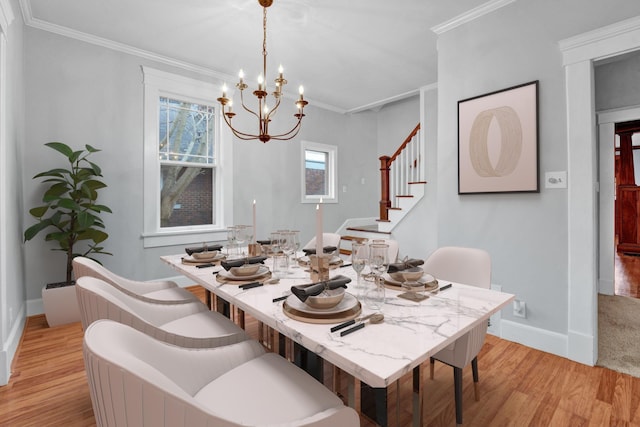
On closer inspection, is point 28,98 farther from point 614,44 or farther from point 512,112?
point 614,44

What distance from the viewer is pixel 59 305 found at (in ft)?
8.77

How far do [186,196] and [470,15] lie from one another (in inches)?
143

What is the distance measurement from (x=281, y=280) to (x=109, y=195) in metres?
2.75

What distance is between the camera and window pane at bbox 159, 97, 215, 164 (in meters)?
3.74

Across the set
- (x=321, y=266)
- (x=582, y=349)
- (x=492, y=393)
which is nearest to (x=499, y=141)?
(x=582, y=349)

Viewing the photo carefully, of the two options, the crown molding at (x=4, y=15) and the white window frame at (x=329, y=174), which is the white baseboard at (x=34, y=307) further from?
the white window frame at (x=329, y=174)

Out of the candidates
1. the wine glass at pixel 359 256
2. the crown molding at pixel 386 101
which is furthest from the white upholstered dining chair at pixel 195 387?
the crown molding at pixel 386 101

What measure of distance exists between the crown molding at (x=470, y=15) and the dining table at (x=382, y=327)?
248 cm

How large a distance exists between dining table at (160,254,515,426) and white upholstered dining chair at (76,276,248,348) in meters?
0.22

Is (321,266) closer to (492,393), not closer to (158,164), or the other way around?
(492,393)

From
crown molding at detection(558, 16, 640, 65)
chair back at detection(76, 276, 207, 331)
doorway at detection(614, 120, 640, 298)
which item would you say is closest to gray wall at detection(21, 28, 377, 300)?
chair back at detection(76, 276, 207, 331)

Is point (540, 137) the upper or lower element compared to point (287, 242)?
upper

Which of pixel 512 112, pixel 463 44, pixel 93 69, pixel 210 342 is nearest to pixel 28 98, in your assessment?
pixel 93 69

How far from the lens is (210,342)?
1.34 m
